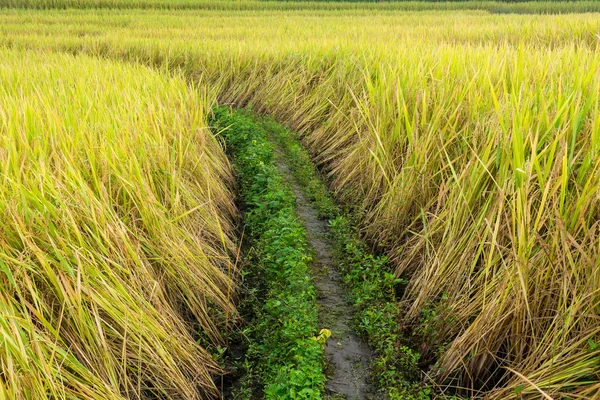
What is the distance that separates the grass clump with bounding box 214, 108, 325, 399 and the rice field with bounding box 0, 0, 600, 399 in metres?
0.19

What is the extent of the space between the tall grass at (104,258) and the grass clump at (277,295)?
0.21m

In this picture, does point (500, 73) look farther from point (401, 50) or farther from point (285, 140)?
point (285, 140)

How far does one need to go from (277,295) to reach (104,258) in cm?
117

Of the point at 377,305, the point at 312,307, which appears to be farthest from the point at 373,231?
the point at 312,307

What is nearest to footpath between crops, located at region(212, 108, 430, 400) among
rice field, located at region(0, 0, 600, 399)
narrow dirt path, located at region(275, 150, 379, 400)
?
narrow dirt path, located at region(275, 150, 379, 400)

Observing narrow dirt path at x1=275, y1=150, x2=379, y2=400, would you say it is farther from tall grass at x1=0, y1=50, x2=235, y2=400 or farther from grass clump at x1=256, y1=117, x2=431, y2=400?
tall grass at x1=0, y1=50, x2=235, y2=400

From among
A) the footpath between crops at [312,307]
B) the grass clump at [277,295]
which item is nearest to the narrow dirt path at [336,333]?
the footpath between crops at [312,307]

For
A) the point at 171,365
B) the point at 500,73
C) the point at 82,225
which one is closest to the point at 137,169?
the point at 82,225

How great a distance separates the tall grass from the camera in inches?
78.7

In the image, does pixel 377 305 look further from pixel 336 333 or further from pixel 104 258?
pixel 104 258

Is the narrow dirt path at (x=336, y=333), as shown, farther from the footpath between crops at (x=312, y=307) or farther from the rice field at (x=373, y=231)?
the rice field at (x=373, y=231)

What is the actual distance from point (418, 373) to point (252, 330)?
3.15 feet

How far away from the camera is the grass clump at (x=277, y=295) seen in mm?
2586

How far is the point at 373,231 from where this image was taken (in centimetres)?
390
